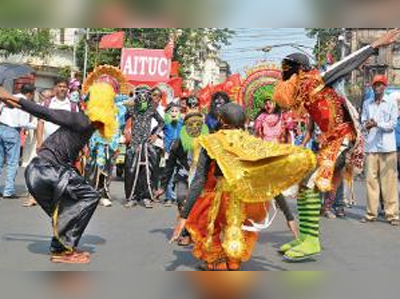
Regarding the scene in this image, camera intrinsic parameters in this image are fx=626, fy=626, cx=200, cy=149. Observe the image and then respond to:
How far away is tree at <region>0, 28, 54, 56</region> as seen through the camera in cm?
2641

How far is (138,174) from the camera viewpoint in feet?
31.9

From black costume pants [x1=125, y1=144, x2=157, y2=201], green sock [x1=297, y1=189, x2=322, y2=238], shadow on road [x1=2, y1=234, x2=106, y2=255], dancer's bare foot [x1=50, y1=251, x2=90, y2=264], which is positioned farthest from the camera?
black costume pants [x1=125, y1=144, x2=157, y2=201]

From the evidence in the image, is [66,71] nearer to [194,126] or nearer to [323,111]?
[194,126]

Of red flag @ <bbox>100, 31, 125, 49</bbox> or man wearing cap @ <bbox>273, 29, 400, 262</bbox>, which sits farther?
red flag @ <bbox>100, 31, 125, 49</bbox>

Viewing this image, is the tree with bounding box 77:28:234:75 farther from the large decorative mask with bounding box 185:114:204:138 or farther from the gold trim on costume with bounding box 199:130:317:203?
the gold trim on costume with bounding box 199:130:317:203

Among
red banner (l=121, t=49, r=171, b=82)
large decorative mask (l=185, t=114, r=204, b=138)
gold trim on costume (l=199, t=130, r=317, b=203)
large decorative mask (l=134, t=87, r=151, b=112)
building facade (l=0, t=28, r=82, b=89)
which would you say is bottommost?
gold trim on costume (l=199, t=130, r=317, b=203)

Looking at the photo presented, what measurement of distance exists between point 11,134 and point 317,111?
17.4ft

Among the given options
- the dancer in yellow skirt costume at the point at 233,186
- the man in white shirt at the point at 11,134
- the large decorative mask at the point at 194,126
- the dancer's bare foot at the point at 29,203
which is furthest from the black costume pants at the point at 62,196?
the man in white shirt at the point at 11,134

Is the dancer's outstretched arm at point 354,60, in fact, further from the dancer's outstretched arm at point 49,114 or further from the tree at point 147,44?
the tree at point 147,44

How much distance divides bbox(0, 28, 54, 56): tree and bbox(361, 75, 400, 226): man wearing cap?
1809cm

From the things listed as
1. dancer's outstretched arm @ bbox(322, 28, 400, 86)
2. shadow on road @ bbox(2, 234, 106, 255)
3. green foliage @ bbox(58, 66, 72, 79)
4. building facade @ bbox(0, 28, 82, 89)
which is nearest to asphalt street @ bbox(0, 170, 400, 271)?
shadow on road @ bbox(2, 234, 106, 255)

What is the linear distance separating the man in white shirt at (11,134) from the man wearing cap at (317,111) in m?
4.96

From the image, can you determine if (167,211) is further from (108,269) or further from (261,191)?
(261,191)

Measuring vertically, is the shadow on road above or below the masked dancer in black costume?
below
